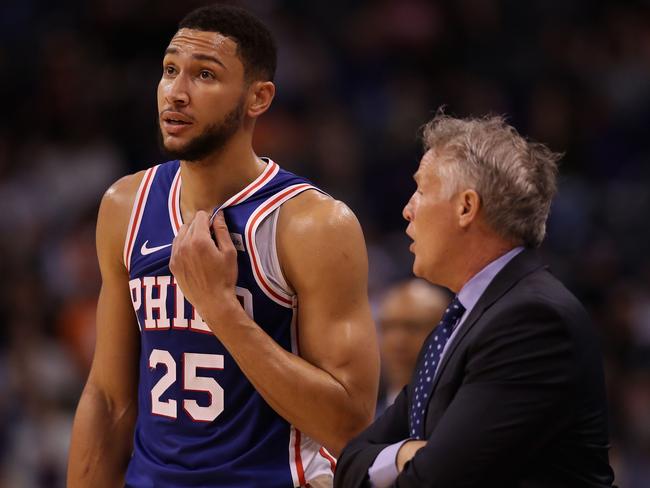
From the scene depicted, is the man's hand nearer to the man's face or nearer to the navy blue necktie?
the navy blue necktie

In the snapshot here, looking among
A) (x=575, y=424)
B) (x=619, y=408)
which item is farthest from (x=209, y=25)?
(x=619, y=408)

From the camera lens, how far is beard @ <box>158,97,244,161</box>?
361 cm

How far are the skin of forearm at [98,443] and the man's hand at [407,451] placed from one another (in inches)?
48.0

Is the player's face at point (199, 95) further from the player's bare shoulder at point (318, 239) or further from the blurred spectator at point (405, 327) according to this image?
the blurred spectator at point (405, 327)

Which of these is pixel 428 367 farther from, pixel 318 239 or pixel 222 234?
pixel 222 234

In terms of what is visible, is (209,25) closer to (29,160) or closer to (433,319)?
(433,319)

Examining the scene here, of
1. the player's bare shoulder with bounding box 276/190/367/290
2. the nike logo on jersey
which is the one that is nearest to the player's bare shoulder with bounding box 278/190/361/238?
the player's bare shoulder with bounding box 276/190/367/290

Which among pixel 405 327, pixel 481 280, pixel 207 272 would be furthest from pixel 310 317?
pixel 405 327

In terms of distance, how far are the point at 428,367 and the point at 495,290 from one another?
0.30m

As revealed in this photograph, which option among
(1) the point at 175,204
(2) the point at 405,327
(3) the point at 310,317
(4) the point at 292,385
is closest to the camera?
(4) the point at 292,385

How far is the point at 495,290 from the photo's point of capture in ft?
9.86

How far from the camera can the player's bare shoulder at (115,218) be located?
12.5ft

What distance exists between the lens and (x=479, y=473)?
9.20ft

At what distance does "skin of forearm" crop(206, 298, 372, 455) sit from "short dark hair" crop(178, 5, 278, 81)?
818mm
